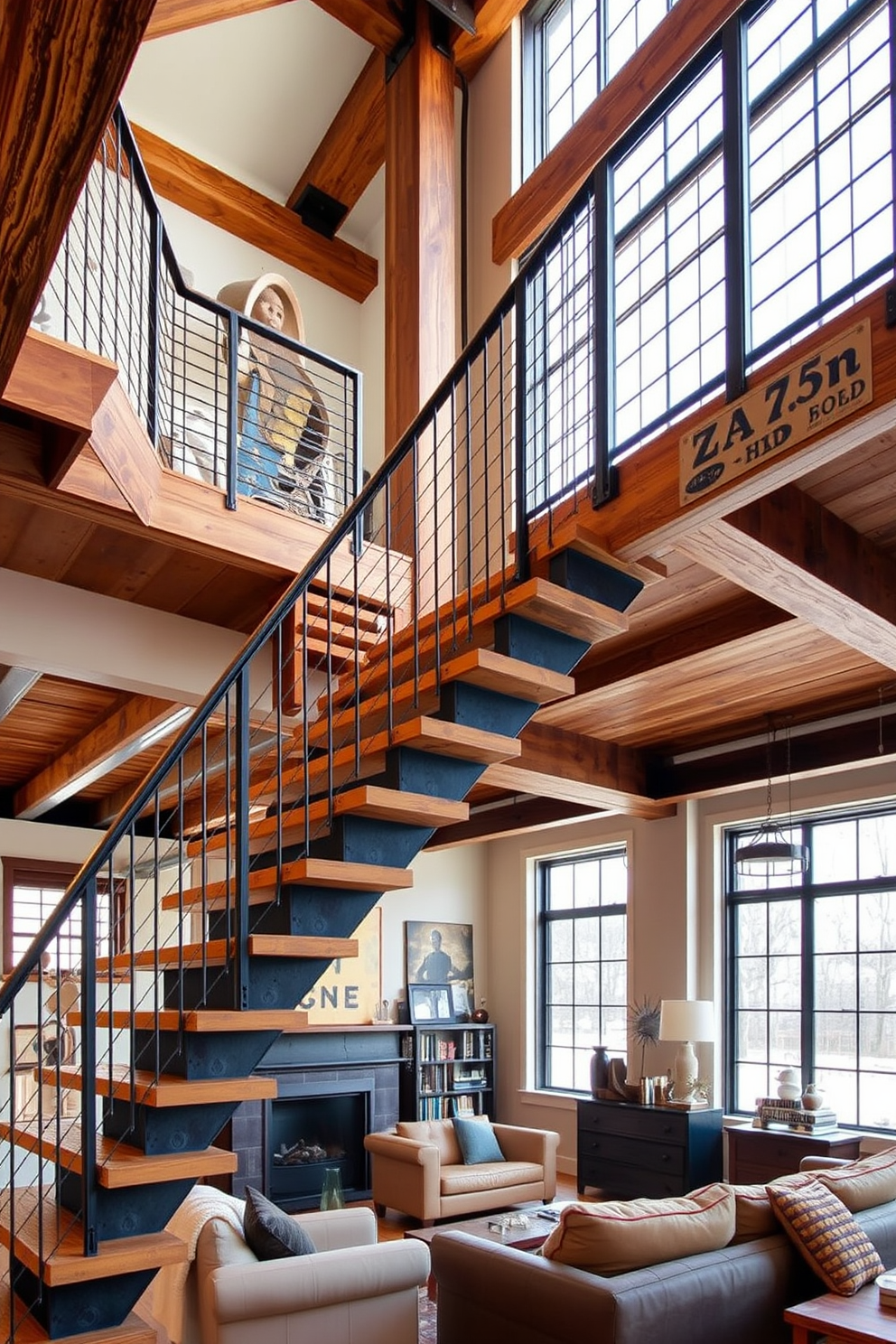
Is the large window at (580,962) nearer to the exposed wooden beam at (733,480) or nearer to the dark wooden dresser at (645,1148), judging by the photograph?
the dark wooden dresser at (645,1148)

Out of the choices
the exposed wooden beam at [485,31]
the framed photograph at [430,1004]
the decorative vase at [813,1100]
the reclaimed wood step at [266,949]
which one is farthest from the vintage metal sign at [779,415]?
the framed photograph at [430,1004]

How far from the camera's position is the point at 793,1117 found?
6379 mm

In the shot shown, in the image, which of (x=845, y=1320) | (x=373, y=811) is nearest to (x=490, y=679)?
(x=373, y=811)

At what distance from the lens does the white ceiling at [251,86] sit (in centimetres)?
780

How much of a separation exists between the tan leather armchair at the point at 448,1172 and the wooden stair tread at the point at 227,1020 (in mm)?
4343

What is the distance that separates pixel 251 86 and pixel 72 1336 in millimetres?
7968

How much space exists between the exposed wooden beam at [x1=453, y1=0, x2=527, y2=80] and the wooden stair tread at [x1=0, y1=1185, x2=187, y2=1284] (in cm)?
717

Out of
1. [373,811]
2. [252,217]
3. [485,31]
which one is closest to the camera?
[373,811]

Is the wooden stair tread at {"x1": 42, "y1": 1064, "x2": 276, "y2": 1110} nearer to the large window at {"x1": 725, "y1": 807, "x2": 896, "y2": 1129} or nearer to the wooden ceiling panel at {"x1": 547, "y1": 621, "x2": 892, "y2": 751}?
the wooden ceiling panel at {"x1": 547, "y1": 621, "x2": 892, "y2": 751}

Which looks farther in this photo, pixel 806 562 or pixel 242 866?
pixel 806 562

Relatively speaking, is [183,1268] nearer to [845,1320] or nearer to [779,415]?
[845,1320]

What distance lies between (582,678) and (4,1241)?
3.44 m

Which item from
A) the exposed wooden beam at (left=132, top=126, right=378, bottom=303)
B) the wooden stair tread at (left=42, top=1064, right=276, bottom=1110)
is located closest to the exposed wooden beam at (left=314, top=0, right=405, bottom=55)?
the exposed wooden beam at (left=132, top=126, right=378, bottom=303)

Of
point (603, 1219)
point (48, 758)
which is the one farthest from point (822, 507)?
point (48, 758)
